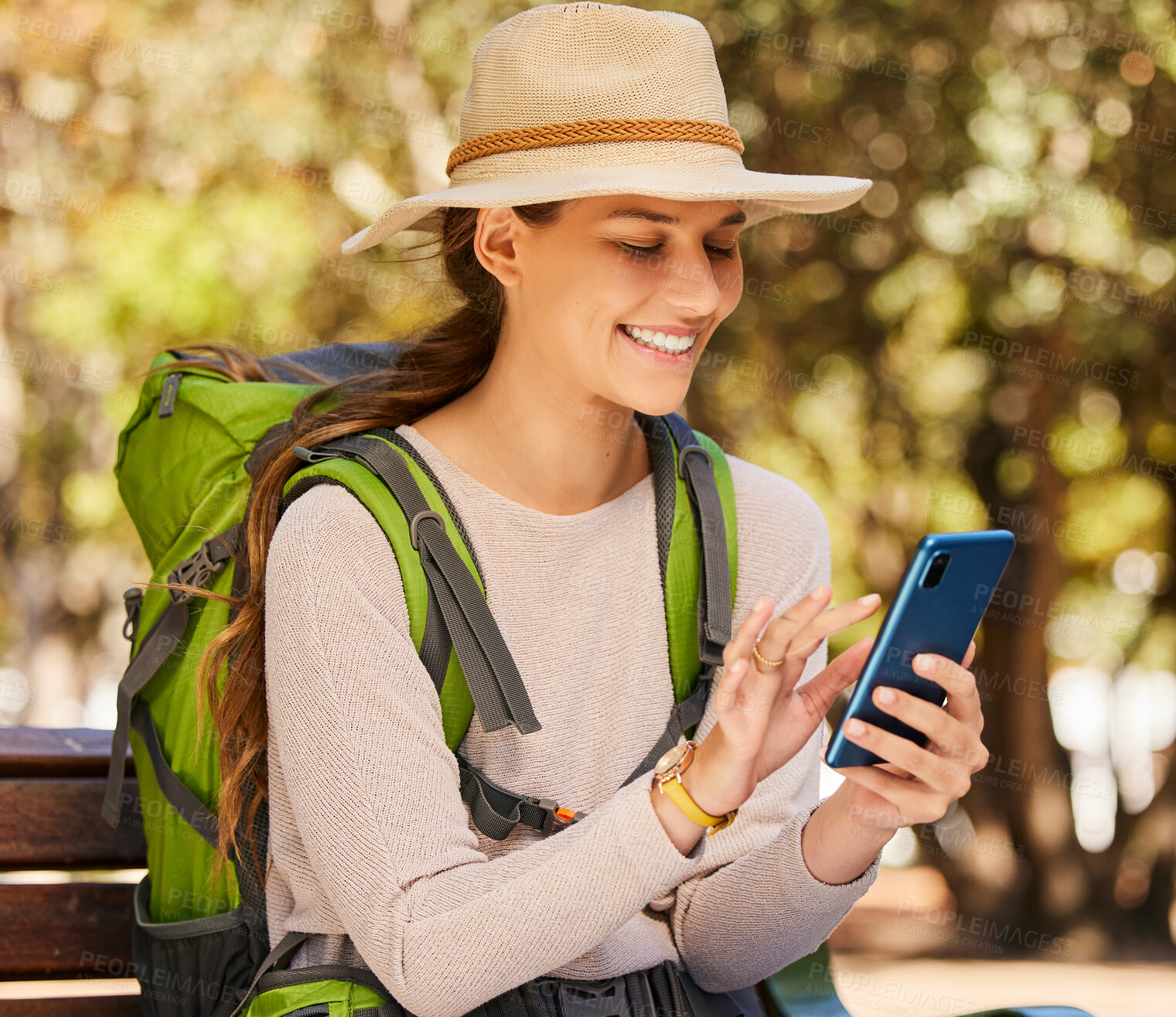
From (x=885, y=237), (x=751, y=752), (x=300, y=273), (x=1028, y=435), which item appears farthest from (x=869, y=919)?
(x=751, y=752)

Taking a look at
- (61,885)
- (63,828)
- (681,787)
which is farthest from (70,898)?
(681,787)

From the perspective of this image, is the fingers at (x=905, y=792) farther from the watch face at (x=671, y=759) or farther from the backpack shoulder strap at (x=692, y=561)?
the backpack shoulder strap at (x=692, y=561)

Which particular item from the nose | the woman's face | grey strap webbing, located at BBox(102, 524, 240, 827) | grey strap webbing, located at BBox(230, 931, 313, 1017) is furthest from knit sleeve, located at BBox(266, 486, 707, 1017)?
the nose

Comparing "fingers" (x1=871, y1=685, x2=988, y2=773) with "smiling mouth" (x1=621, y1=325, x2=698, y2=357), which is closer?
"fingers" (x1=871, y1=685, x2=988, y2=773)

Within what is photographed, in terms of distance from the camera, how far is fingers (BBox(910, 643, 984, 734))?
159 cm

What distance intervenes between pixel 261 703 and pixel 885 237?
520 cm

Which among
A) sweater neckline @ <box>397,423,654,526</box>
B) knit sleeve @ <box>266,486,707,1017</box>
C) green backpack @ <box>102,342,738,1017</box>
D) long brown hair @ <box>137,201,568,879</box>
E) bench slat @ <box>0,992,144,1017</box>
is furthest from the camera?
bench slat @ <box>0,992,144,1017</box>

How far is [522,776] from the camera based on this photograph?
200 centimetres

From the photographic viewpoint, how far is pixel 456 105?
712 centimetres

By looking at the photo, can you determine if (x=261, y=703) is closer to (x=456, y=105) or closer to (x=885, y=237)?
(x=885, y=237)

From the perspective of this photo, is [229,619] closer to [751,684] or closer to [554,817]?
[554,817]

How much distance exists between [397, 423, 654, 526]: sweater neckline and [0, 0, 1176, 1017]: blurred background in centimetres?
345

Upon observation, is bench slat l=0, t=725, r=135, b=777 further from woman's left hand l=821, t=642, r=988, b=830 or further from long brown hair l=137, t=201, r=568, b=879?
woman's left hand l=821, t=642, r=988, b=830

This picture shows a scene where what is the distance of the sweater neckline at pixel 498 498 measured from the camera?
2.13m
